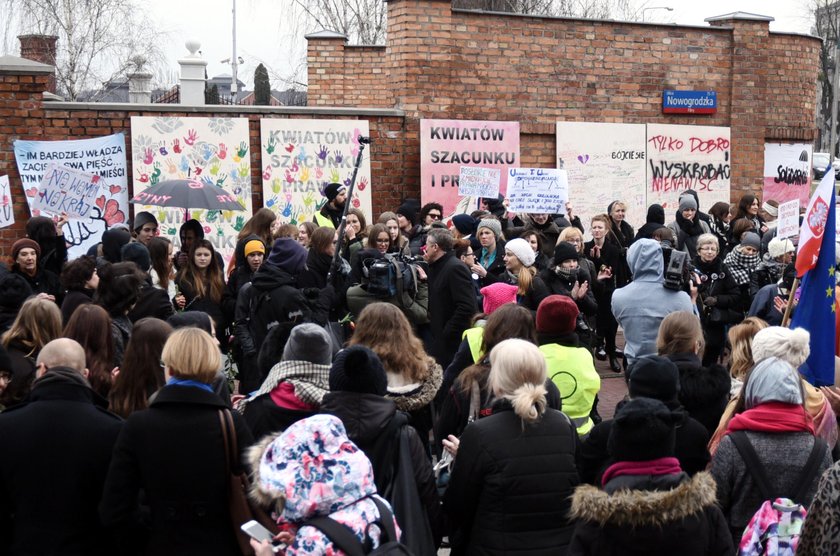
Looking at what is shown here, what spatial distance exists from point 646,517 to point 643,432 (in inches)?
12.5

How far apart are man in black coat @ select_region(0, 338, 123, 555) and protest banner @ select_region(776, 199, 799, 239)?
240 inches

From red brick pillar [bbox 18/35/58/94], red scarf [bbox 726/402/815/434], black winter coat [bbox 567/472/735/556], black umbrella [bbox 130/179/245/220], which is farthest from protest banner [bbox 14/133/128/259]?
red brick pillar [bbox 18/35/58/94]

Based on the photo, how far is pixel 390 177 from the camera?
1587 centimetres

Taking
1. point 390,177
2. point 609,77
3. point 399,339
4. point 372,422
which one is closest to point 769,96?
point 609,77

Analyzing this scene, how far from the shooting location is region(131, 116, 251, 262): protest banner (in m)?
14.3

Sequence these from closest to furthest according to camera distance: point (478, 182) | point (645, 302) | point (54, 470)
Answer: point (54, 470) → point (645, 302) → point (478, 182)

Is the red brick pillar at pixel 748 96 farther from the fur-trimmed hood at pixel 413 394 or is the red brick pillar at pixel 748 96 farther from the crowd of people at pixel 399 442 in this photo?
the fur-trimmed hood at pixel 413 394

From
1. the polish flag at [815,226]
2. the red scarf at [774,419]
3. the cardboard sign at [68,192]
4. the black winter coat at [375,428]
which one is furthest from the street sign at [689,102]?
the black winter coat at [375,428]

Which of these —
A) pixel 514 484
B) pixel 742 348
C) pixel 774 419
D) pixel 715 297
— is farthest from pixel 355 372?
pixel 715 297

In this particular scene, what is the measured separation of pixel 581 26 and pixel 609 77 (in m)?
0.90

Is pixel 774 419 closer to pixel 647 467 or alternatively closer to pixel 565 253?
pixel 647 467

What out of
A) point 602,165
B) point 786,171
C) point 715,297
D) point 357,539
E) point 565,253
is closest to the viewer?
point 357,539

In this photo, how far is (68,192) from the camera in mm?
11758

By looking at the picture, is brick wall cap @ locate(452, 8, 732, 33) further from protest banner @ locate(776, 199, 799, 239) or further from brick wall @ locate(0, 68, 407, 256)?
protest banner @ locate(776, 199, 799, 239)
